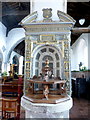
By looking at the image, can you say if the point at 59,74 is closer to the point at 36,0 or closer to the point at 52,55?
the point at 52,55

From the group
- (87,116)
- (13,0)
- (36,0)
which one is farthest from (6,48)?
(87,116)

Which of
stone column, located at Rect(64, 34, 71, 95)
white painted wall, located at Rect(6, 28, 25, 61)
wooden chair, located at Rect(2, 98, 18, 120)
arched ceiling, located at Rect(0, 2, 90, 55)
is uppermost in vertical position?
arched ceiling, located at Rect(0, 2, 90, 55)

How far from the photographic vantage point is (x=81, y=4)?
14.3 ft

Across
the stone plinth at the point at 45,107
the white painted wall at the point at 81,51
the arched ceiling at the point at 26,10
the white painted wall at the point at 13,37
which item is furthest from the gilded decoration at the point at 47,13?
the white painted wall at the point at 13,37

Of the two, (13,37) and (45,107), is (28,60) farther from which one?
(13,37)

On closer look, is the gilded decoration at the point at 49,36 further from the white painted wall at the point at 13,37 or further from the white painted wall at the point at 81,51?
the white painted wall at the point at 13,37

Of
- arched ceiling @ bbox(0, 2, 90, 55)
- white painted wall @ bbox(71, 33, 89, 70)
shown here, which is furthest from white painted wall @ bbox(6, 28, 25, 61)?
white painted wall @ bbox(71, 33, 89, 70)

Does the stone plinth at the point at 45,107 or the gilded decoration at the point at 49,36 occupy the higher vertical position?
the gilded decoration at the point at 49,36

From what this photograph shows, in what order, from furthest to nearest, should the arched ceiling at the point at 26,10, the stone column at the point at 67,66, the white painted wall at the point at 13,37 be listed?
1. the white painted wall at the point at 13,37
2. the arched ceiling at the point at 26,10
3. the stone column at the point at 67,66

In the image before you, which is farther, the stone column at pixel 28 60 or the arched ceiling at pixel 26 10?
the arched ceiling at pixel 26 10

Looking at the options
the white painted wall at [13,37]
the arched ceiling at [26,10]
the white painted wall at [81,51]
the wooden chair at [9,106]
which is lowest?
the wooden chair at [9,106]

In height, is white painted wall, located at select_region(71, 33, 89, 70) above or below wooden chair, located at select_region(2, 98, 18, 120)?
above

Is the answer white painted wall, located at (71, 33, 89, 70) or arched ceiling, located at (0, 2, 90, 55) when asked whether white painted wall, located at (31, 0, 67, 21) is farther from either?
white painted wall, located at (71, 33, 89, 70)

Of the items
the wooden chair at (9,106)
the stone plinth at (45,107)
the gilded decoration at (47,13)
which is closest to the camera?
the stone plinth at (45,107)
